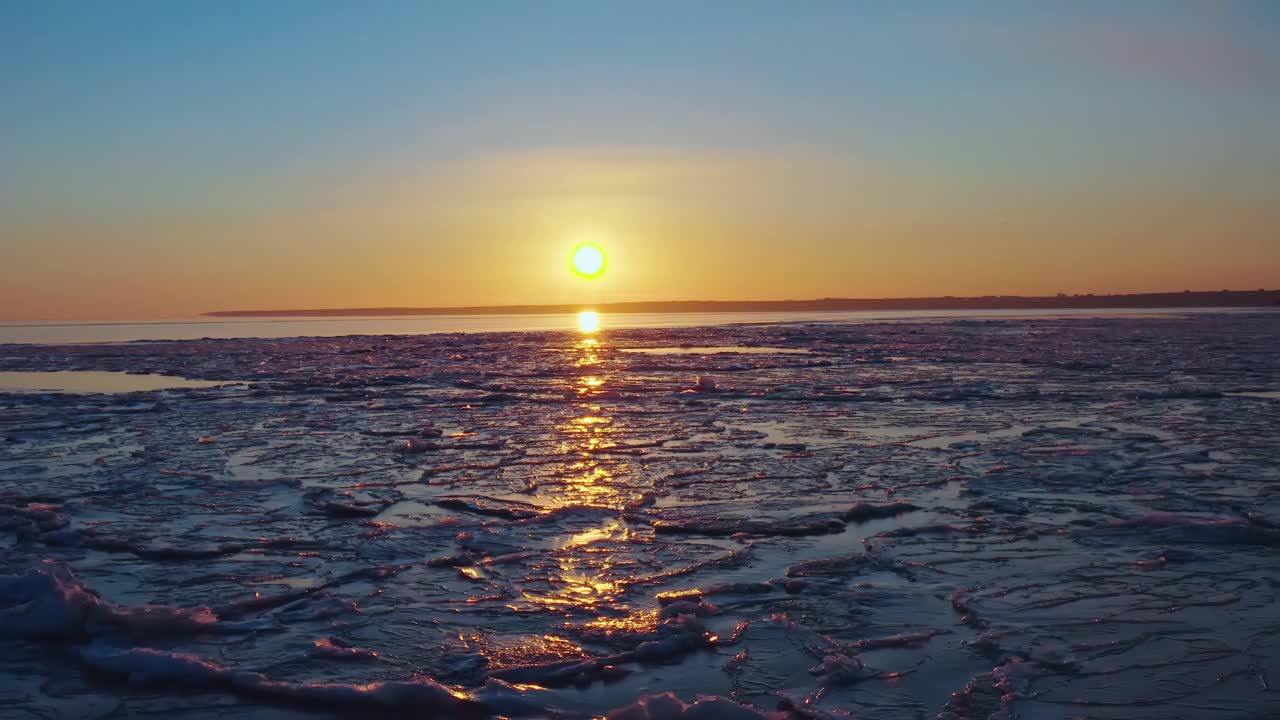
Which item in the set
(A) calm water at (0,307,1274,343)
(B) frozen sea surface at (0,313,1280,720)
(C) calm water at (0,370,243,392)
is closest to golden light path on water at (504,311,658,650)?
(B) frozen sea surface at (0,313,1280,720)

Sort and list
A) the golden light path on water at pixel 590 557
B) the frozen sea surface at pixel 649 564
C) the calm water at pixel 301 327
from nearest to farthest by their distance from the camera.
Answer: the frozen sea surface at pixel 649 564
the golden light path on water at pixel 590 557
the calm water at pixel 301 327

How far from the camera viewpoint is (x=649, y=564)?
5.03m

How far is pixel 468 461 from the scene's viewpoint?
8203 mm

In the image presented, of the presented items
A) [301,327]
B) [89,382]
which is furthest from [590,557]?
[301,327]

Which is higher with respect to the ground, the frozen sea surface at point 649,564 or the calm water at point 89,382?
the calm water at point 89,382

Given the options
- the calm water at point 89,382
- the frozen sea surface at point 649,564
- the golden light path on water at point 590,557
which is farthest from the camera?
the calm water at point 89,382

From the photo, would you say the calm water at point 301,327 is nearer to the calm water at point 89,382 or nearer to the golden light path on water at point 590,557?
the calm water at point 89,382

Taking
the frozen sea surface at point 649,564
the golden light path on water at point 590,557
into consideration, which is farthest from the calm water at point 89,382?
the golden light path on water at point 590,557

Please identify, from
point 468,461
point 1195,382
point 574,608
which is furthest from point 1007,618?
point 1195,382

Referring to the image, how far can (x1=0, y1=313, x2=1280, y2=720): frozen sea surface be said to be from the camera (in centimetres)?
347

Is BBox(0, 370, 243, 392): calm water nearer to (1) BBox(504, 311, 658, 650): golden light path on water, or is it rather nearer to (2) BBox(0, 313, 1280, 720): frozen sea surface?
(2) BBox(0, 313, 1280, 720): frozen sea surface

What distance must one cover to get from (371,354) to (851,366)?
12457mm

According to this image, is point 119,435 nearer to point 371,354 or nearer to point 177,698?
point 177,698

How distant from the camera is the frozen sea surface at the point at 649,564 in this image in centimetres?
347
